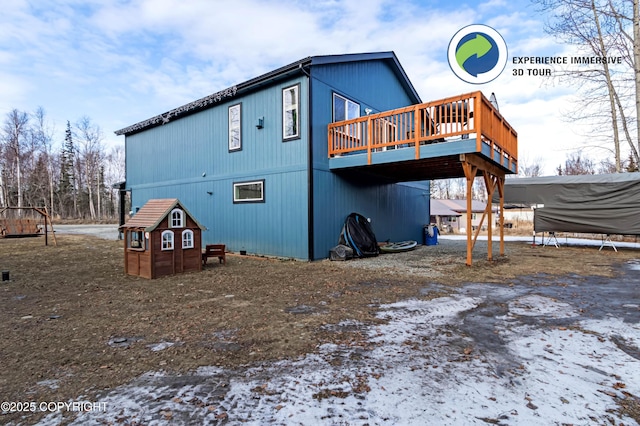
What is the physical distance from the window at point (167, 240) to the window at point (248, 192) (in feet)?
11.2

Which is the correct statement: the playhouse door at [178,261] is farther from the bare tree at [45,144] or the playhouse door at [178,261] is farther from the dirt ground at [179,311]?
the bare tree at [45,144]

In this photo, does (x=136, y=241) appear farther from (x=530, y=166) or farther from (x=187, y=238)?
(x=530, y=166)

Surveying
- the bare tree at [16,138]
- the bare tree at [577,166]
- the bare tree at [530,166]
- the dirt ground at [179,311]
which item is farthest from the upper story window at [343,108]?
the bare tree at [530,166]

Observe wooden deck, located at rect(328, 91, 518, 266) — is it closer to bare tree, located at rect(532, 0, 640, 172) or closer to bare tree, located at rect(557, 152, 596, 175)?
bare tree, located at rect(532, 0, 640, 172)

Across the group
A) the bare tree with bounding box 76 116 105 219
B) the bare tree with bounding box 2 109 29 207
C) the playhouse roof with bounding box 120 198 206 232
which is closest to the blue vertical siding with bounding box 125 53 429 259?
the playhouse roof with bounding box 120 198 206 232

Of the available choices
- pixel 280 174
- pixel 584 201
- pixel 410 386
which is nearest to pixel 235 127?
pixel 280 174

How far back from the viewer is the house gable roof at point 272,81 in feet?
28.2

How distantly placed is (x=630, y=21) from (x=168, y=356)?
18.1 m

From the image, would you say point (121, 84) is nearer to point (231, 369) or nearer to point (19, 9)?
point (19, 9)

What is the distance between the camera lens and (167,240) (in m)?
6.66

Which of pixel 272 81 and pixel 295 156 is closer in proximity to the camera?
pixel 295 156

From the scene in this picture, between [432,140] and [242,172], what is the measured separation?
5.79 m

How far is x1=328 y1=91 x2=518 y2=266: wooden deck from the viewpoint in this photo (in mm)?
6988

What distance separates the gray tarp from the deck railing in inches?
163
